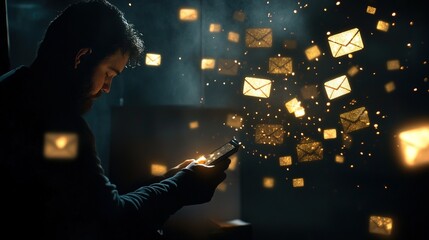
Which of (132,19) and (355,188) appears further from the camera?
(132,19)

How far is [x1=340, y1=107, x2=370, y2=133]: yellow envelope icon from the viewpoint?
1.92m

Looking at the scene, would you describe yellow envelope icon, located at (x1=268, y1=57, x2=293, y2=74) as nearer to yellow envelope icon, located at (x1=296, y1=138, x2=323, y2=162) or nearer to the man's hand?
yellow envelope icon, located at (x1=296, y1=138, x2=323, y2=162)

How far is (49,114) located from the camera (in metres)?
0.83

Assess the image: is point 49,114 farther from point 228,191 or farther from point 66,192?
point 228,191

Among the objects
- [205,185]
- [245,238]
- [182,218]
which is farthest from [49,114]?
[245,238]

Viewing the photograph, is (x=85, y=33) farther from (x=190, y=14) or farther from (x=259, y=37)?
(x=259, y=37)

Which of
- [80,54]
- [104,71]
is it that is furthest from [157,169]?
[80,54]

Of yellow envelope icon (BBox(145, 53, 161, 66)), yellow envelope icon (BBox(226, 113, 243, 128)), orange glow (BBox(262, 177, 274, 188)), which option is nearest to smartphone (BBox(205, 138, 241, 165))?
yellow envelope icon (BBox(226, 113, 243, 128))

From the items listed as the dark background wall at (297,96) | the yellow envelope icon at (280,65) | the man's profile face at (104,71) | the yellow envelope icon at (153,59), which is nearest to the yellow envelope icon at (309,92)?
the dark background wall at (297,96)

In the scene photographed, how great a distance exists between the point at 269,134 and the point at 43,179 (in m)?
1.46

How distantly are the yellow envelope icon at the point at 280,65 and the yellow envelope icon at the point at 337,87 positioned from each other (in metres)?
0.26

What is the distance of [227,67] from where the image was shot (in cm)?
209

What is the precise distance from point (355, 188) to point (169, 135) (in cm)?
120

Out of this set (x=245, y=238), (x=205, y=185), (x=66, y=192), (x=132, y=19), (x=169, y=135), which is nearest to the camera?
(x=66, y=192)
